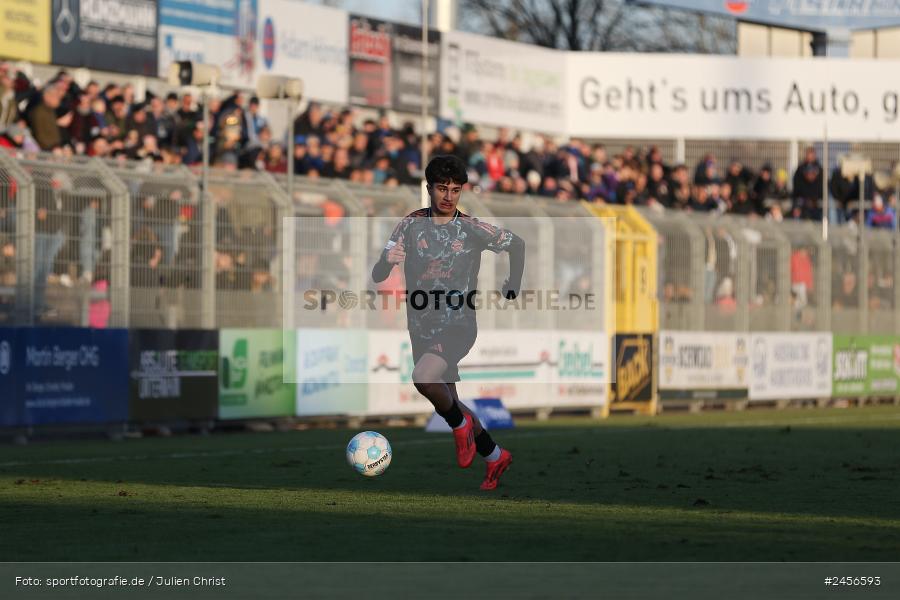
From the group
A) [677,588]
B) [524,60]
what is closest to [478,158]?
[524,60]

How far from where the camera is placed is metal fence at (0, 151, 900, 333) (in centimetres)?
2075

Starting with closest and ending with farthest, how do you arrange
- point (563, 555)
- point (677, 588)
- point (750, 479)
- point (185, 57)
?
1. point (677, 588)
2. point (563, 555)
3. point (750, 479)
4. point (185, 57)

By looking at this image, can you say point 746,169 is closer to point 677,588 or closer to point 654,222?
point 654,222

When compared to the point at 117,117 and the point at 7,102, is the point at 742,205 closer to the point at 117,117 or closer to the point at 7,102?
the point at 117,117

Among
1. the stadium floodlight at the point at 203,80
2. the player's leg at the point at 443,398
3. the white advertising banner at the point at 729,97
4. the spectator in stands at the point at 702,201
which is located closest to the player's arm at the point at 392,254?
the player's leg at the point at 443,398

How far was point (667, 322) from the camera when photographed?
30547 millimetres

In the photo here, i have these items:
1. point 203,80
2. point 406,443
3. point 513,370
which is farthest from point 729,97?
point 406,443

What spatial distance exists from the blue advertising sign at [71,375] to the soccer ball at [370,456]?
26.0 ft

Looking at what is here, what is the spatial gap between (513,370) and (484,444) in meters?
14.3

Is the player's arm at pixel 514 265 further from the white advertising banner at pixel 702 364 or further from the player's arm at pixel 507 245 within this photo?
the white advertising banner at pixel 702 364

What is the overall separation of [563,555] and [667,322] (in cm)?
2194

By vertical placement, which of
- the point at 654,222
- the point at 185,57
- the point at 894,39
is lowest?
the point at 654,222

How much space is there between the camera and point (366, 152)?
2867cm

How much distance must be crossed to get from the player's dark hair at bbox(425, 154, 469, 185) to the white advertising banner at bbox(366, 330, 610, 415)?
41.8 feet
